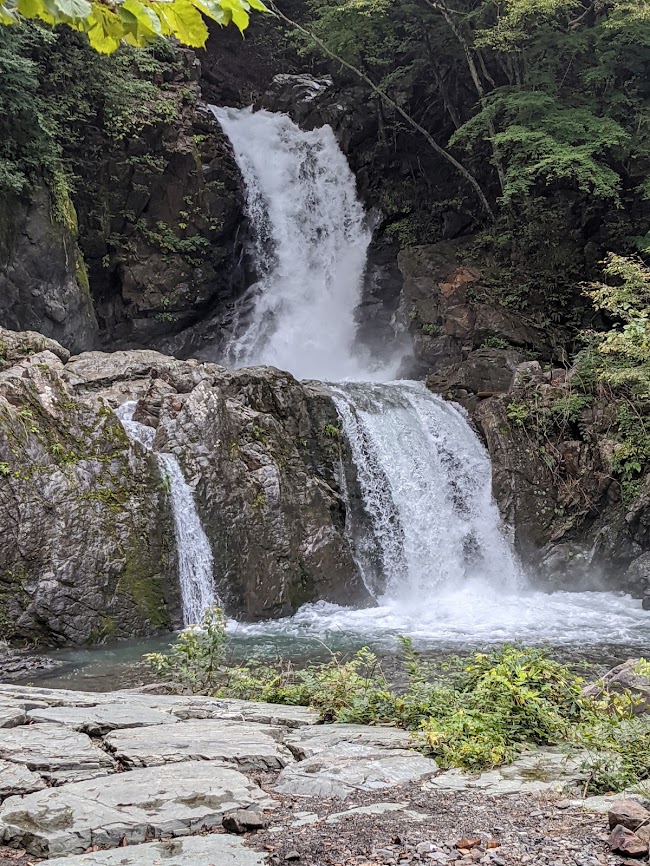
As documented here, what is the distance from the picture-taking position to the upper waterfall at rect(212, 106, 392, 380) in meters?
20.8

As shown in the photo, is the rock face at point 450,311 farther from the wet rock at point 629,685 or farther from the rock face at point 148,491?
the wet rock at point 629,685

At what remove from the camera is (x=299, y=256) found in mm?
21422

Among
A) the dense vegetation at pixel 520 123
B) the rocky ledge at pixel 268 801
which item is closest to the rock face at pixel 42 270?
the dense vegetation at pixel 520 123

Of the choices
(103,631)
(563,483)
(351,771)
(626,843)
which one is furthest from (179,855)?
(563,483)

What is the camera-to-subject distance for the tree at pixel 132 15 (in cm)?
180

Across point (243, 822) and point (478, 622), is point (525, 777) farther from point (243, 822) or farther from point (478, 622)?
point (478, 622)

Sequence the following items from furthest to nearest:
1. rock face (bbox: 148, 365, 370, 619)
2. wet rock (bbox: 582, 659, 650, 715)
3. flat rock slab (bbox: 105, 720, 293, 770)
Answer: rock face (bbox: 148, 365, 370, 619) < wet rock (bbox: 582, 659, 650, 715) < flat rock slab (bbox: 105, 720, 293, 770)

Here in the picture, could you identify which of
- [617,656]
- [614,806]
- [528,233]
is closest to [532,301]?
[528,233]

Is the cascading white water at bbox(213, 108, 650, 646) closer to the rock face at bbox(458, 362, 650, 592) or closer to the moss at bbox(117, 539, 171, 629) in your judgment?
the rock face at bbox(458, 362, 650, 592)

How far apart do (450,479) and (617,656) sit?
5867 mm

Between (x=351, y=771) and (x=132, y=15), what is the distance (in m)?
3.13

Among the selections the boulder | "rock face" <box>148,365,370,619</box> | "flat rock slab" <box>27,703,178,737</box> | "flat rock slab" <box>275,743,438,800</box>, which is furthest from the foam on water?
"flat rock slab" <box>275,743,438,800</box>

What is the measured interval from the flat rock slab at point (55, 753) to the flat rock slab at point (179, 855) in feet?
2.45

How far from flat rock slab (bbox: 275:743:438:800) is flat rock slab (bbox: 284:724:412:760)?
0.10 metres
